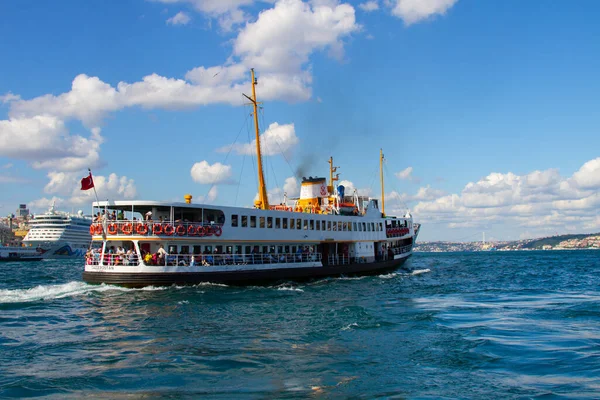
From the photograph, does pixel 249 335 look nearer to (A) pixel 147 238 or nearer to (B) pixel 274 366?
(B) pixel 274 366

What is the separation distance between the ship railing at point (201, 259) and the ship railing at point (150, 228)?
1327 millimetres

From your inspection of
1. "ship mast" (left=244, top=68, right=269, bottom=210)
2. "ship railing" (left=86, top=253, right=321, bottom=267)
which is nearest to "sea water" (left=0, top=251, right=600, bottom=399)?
"ship railing" (left=86, top=253, right=321, bottom=267)

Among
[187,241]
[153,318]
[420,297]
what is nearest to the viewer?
[153,318]

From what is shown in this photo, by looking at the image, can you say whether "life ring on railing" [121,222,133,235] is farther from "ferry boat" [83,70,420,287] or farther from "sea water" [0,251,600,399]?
"sea water" [0,251,600,399]

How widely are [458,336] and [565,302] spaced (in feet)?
39.6

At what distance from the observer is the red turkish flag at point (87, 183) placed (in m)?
30.6

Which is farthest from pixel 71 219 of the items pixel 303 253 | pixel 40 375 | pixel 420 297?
pixel 40 375

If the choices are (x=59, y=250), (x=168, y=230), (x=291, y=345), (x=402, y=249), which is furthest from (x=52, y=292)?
(x=59, y=250)

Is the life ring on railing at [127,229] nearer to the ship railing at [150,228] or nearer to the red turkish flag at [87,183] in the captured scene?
the ship railing at [150,228]

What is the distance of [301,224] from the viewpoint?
1522 inches

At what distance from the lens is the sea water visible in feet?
38.8

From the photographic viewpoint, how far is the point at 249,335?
17406 millimetres

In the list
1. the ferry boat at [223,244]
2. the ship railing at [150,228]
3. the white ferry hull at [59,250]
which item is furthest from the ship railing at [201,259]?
the white ferry hull at [59,250]

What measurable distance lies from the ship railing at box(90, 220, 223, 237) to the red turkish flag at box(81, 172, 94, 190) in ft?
7.33
